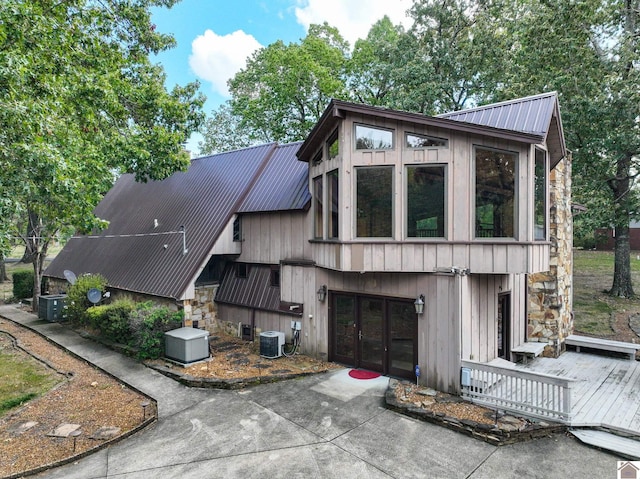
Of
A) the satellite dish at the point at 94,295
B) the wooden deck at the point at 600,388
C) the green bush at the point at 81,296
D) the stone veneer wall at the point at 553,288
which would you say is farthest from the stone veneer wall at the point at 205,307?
the stone veneer wall at the point at 553,288

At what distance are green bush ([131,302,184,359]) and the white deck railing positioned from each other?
25.2 ft

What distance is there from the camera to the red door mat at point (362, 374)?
884 cm

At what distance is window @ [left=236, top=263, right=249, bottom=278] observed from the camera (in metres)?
12.3

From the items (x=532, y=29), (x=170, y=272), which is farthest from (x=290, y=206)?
(x=532, y=29)

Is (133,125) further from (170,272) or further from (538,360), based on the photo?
(538,360)

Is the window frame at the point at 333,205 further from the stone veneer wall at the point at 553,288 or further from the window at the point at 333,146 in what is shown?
the stone veneer wall at the point at 553,288

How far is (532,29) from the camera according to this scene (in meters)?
16.2

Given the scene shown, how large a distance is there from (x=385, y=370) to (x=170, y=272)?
23.8ft

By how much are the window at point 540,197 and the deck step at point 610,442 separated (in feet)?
11.9

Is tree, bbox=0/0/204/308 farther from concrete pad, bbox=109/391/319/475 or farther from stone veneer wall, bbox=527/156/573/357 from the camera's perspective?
stone veneer wall, bbox=527/156/573/357

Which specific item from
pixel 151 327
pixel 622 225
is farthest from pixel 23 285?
pixel 622 225

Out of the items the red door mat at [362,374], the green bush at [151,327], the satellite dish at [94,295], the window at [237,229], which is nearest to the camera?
the red door mat at [362,374]

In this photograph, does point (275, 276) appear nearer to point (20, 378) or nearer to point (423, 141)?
point (423, 141)

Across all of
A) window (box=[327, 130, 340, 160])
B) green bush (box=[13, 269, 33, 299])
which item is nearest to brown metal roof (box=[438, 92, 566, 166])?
window (box=[327, 130, 340, 160])
